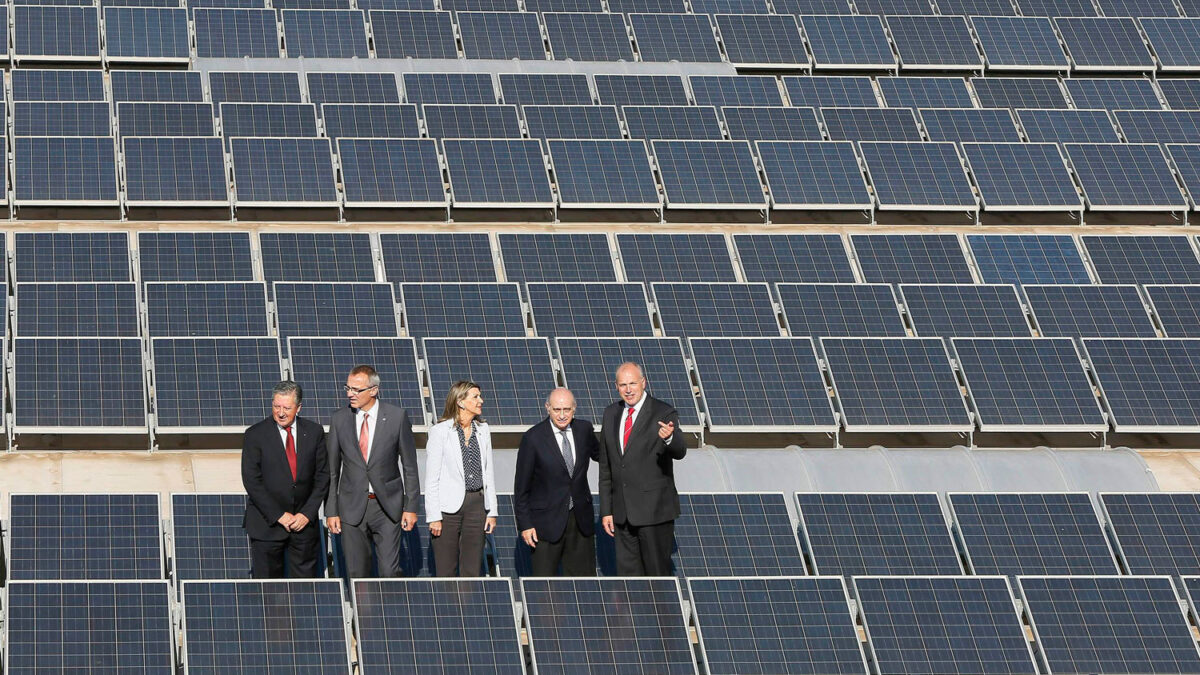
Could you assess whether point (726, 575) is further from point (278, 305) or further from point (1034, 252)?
point (1034, 252)

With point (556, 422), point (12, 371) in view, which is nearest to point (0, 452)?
point (12, 371)

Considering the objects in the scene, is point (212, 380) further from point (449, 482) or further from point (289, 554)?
point (449, 482)

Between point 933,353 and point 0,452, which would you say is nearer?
point 0,452

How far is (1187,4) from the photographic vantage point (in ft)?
127

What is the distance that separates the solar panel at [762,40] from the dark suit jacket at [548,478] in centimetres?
1940

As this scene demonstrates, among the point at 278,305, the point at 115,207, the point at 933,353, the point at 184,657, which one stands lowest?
the point at 184,657

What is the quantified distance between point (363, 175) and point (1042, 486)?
1153 centimetres

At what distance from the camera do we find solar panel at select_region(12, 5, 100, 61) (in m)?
30.4

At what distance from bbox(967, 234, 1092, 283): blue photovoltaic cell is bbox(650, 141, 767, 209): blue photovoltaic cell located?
338 cm

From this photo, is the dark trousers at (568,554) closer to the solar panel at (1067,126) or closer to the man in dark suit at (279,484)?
the man in dark suit at (279,484)

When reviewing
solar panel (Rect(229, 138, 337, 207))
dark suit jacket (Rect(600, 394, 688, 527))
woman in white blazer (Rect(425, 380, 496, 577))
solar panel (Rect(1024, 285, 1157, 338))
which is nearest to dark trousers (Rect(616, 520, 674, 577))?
dark suit jacket (Rect(600, 394, 688, 527))

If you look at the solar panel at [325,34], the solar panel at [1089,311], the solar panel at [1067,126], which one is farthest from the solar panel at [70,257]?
the solar panel at [1067,126]

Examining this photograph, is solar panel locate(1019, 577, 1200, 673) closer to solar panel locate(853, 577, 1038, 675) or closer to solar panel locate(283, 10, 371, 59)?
solar panel locate(853, 577, 1038, 675)

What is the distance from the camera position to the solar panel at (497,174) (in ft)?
83.2
